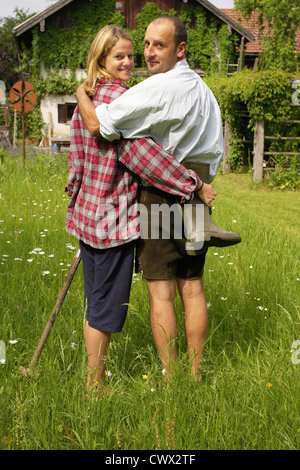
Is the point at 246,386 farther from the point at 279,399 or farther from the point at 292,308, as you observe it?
the point at 292,308

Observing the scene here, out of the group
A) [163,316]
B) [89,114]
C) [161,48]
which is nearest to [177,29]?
[161,48]

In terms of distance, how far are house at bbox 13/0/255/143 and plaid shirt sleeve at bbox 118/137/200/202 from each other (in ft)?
74.6

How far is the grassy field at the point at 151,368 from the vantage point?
1909 mm

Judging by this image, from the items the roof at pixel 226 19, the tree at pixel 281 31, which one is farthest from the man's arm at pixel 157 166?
the roof at pixel 226 19

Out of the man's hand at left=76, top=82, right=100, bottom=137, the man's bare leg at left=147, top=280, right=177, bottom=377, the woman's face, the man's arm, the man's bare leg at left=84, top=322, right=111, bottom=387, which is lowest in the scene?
the man's bare leg at left=84, top=322, right=111, bottom=387

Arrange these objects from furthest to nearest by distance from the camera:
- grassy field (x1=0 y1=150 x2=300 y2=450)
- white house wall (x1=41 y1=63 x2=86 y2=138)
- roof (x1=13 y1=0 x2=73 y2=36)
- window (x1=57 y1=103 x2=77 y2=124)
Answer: window (x1=57 y1=103 x2=77 y2=124), white house wall (x1=41 y1=63 x2=86 y2=138), roof (x1=13 y1=0 x2=73 y2=36), grassy field (x1=0 y1=150 x2=300 y2=450)

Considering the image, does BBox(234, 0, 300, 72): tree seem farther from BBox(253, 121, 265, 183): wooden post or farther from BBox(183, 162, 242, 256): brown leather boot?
BBox(183, 162, 242, 256): brown leather boot

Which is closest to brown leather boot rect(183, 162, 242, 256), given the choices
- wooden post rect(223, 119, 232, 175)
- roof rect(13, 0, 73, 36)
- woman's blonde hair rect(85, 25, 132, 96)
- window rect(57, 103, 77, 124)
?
woman's blonde hair rect(85, 25, 132, 96)

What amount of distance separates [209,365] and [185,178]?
93cm

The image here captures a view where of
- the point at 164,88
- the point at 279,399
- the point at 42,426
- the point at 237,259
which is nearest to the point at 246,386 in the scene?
the point at 279,399

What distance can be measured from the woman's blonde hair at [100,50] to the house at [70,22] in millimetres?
22528

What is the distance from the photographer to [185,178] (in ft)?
7.06

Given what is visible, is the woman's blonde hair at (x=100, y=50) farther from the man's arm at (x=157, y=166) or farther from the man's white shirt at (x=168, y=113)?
the man's arm at (x=157, y=166)

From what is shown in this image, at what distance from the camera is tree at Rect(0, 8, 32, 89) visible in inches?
1494
